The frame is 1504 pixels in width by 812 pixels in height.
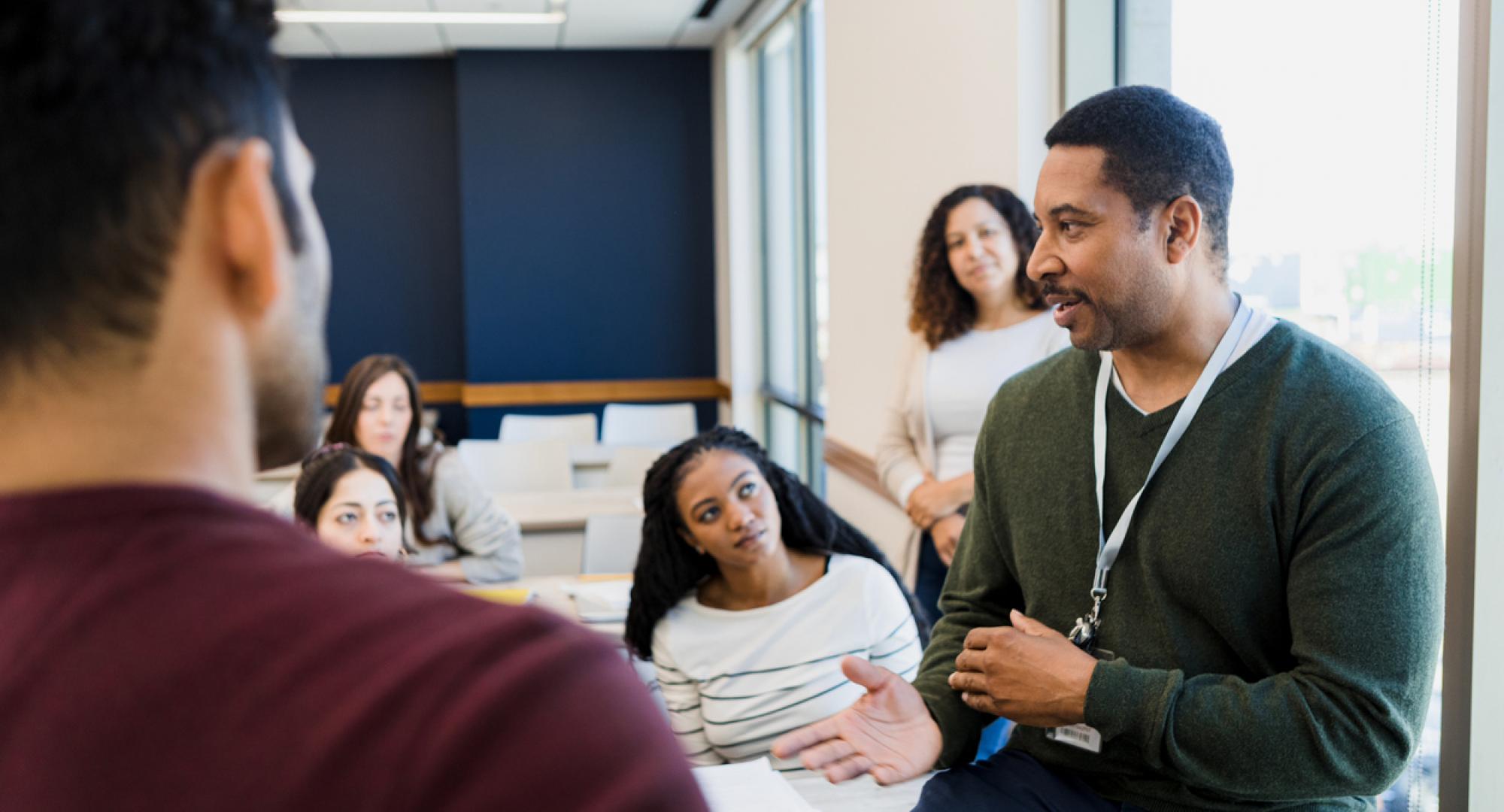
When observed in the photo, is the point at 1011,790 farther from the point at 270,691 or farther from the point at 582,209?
the point at 582,209

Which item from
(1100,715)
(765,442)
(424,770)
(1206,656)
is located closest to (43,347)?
(424,770)

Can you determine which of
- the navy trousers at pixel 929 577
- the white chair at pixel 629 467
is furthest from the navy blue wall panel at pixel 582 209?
the navy trousers at pixel 929 577

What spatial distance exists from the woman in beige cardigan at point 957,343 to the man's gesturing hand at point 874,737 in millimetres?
1265

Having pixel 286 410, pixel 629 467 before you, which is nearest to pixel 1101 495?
pixel 286 410

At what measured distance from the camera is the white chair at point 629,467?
5445 mm

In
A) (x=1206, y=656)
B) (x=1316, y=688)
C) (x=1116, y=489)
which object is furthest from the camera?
(x=1116, y=489)

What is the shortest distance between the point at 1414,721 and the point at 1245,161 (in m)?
1.43

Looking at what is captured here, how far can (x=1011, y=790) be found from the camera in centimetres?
159

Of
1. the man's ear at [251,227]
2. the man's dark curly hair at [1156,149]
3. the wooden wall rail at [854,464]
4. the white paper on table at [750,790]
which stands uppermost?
the man's dark curly hair at [1156,149]

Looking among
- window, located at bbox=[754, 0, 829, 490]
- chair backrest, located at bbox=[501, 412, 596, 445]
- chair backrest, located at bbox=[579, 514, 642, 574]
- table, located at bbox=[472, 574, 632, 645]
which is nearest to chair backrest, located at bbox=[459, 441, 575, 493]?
chair backrest, located at bbox=[501, 412, 596, 445]

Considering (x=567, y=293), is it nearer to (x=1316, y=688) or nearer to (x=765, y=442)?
(x=765, y=442)

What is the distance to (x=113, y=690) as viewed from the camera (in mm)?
438

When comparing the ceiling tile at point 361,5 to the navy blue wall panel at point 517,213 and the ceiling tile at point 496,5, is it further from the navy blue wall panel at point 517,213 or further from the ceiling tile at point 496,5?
the navy blue wall panel at point 517,213

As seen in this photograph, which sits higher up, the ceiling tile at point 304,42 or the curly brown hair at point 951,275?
the ceiling tile at point 304,42
